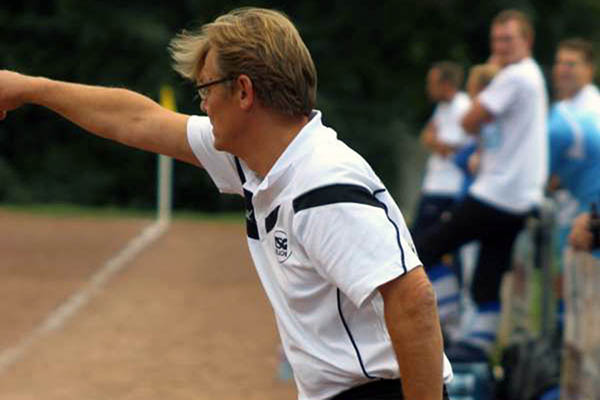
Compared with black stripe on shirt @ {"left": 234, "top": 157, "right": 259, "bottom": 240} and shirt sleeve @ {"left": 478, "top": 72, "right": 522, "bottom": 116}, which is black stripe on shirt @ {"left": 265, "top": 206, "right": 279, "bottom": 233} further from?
shirt sleeve @ {"left": 478, "top": 72, "right": 522, "bottom": 116}

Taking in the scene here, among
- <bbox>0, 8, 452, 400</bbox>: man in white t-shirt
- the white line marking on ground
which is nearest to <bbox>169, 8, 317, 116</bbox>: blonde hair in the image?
<bbox>0, 8, 452, 400</bbox>: man in white t-shirt

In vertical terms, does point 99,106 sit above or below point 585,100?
above

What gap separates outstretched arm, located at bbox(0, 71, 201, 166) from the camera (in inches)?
157

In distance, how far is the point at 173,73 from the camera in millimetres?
22688

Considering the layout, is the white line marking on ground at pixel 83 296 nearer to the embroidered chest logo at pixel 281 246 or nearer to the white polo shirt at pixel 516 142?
the white polo shirt at pixel 516 142

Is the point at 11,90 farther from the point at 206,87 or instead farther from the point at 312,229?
the point at 312,229

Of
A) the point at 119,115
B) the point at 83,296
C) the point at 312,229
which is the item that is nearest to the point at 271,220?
the point at 312,229

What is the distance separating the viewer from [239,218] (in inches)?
742

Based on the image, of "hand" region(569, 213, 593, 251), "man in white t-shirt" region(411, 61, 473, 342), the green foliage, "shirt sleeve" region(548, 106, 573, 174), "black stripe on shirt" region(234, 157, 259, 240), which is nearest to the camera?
"black stripe on shirt" region(234, 157, 259, 240)

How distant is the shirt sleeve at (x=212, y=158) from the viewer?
12.6ft

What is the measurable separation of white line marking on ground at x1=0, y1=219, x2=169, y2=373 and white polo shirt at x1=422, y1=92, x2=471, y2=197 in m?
3.01

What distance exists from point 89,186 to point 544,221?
16.2m

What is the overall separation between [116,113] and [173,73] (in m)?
18.8

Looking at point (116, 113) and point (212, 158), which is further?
point (116, 113)
